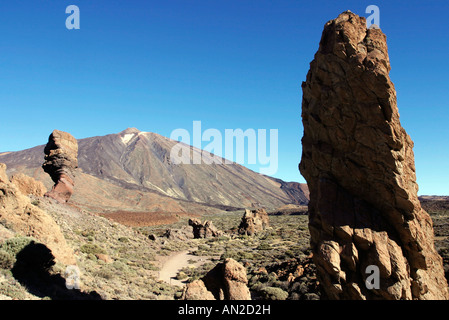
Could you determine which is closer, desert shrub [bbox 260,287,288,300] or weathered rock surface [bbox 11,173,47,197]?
desert shrub [bbox 260,287,288,300]

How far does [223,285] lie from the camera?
10672mm

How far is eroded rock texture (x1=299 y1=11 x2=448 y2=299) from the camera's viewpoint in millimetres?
7074

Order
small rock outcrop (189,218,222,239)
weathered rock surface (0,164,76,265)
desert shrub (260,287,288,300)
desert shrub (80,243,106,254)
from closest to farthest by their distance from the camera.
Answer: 1. weathered rock surface (0,164,76,265)
2. desert shrub (260,287,288,300)
3. desert shrub (80,243,106,254)
4. small rock outcrop (189,218,222,239)

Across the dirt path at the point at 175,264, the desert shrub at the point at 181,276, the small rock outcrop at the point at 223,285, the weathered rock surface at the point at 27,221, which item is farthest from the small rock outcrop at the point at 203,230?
the small rock outcrop at the point at 223,285

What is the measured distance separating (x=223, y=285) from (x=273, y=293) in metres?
4.80

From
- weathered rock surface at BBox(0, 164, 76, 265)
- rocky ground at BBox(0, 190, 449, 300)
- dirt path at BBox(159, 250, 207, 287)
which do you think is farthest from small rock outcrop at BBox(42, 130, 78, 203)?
weathered rock surface at BBox(0, 164, 76, 265)

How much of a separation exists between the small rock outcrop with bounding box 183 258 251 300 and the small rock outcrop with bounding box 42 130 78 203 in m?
21.4

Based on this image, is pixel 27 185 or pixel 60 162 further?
pixel 60 162

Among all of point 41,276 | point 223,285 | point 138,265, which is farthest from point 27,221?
Result: point 138,265

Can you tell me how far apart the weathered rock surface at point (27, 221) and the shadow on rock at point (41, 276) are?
74cm

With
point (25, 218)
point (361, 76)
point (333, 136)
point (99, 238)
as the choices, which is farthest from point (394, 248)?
point (99, 238)

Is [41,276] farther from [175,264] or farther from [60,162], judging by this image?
[60,162]

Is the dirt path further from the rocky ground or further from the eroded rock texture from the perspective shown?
the eroded rock texture
